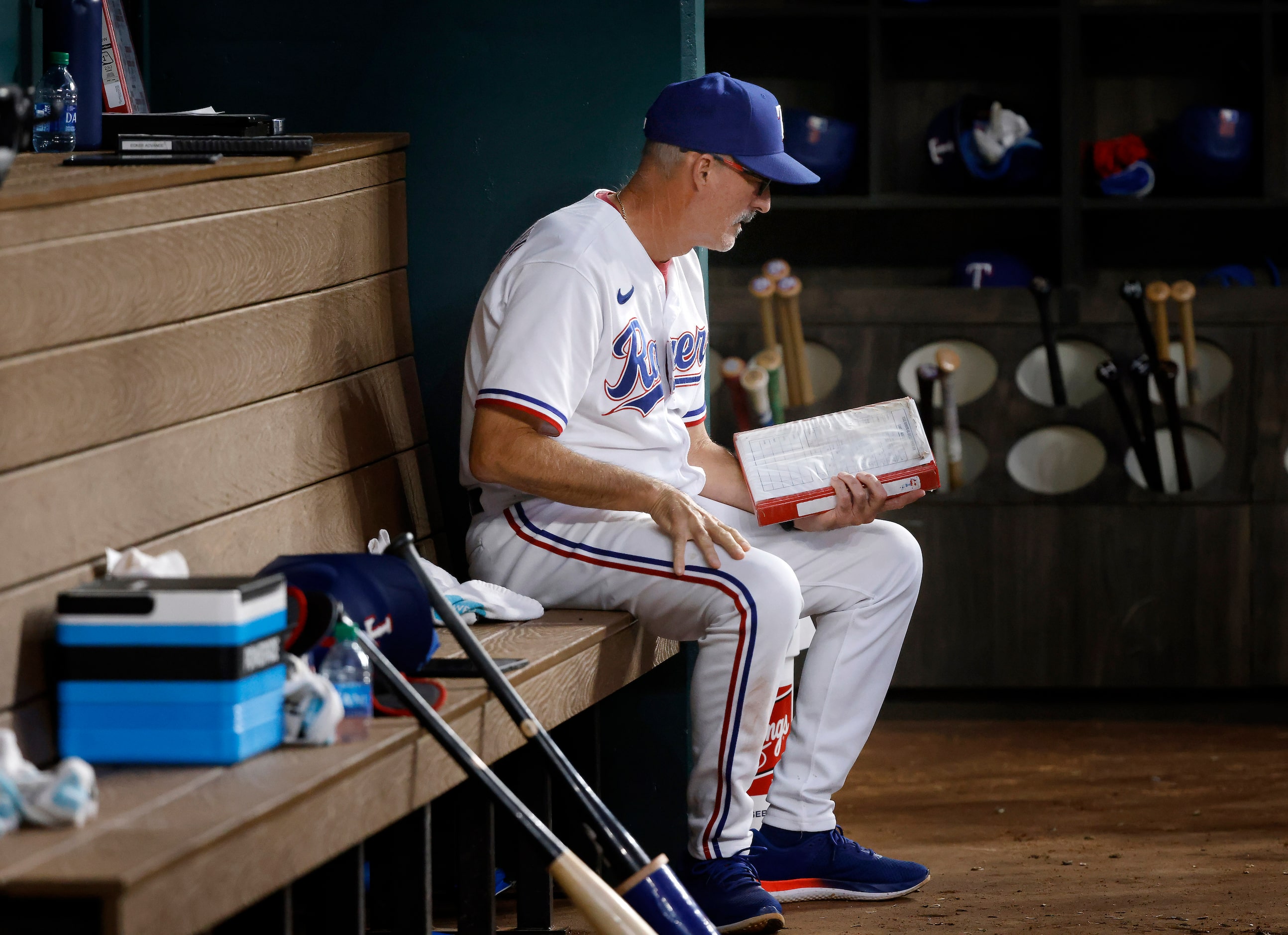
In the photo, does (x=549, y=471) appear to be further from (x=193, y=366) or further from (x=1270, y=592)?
(x=1270, y=592)

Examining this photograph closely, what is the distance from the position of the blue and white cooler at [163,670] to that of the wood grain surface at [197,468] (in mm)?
114

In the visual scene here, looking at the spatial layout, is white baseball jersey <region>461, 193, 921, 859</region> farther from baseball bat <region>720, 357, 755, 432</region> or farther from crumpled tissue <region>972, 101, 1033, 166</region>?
crumpled tissue <region>972, 101, 1033, 166</region>

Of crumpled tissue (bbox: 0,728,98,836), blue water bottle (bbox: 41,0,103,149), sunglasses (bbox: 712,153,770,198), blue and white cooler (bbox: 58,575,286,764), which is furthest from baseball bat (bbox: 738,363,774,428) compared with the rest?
crumpled tissue (bbox: 0,728,98,836)

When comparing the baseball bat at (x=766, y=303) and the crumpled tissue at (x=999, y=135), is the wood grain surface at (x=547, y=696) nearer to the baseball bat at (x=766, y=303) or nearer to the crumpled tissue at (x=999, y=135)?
the baseball bat at (x=766, y=303)

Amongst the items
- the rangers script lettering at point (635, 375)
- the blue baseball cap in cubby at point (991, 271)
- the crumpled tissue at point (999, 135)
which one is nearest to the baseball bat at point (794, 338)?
the blue baseball cap in cubby at point (991, 271)

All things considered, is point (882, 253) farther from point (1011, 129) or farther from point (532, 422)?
point (532, 422)

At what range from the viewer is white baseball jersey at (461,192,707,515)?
221 cm

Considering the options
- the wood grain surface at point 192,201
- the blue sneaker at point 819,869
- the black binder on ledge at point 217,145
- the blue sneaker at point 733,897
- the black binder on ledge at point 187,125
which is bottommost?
the blue sneaker at point 819,869

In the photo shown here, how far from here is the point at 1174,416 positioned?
12.5ft

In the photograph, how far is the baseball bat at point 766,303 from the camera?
3820mm

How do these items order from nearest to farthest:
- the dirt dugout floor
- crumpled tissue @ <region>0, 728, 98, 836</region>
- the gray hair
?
crumpled tissue @ <region>0, 728, 98, 836</region> → the dirt dugout floor → the gray hair

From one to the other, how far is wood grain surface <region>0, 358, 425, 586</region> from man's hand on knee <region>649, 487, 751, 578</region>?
0.49 metres

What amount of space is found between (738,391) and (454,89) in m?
1.42

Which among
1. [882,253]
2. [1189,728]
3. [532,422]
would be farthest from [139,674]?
[882,253]
